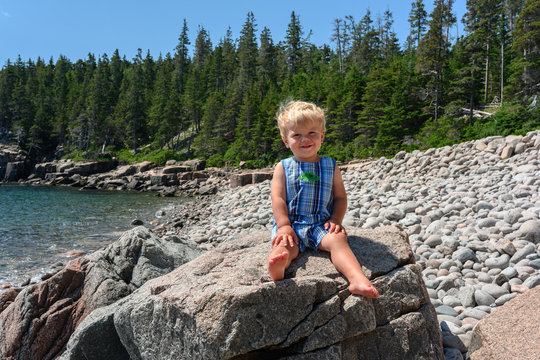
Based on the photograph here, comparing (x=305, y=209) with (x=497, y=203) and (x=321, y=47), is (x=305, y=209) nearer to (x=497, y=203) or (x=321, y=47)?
(x=497, y=203)

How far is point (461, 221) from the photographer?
5852mm

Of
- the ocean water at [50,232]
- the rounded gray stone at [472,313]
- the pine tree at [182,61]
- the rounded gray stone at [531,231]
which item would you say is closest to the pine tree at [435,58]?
the ocean water at [50,232]

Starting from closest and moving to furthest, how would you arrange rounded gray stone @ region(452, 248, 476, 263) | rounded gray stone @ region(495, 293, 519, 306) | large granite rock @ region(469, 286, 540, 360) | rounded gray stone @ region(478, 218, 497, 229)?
large granite rock @ region(469, 286, 540, 360), rounded gray stone @ region(495, 293, 519, 306), rounded gray stone @ region(452, 248, 476, 263), rounded gray stone @ region(478, 218, 497, 229)

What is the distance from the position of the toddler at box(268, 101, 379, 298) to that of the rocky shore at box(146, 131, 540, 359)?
4.36 ft

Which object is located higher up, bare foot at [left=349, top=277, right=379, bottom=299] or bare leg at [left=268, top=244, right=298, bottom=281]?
bare leg at [left=268, top=244, right=298, bottom=281]

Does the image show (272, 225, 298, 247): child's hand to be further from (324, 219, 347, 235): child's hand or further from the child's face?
the child's face

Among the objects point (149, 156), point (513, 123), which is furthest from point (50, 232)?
point (149, 156)

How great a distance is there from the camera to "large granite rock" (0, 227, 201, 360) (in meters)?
3.55

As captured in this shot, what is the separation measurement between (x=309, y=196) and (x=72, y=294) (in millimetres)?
3162

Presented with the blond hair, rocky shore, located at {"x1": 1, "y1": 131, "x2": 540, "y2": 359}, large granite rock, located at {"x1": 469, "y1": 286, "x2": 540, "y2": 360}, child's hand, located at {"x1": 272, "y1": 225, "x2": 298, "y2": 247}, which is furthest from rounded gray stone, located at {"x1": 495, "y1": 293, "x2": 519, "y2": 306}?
the blond hair

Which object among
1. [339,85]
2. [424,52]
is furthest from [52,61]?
[424,52]

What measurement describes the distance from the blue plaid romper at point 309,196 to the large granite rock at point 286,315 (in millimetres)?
208

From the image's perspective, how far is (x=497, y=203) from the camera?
6.24 m

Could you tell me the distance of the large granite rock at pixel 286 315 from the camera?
5.94 feet
